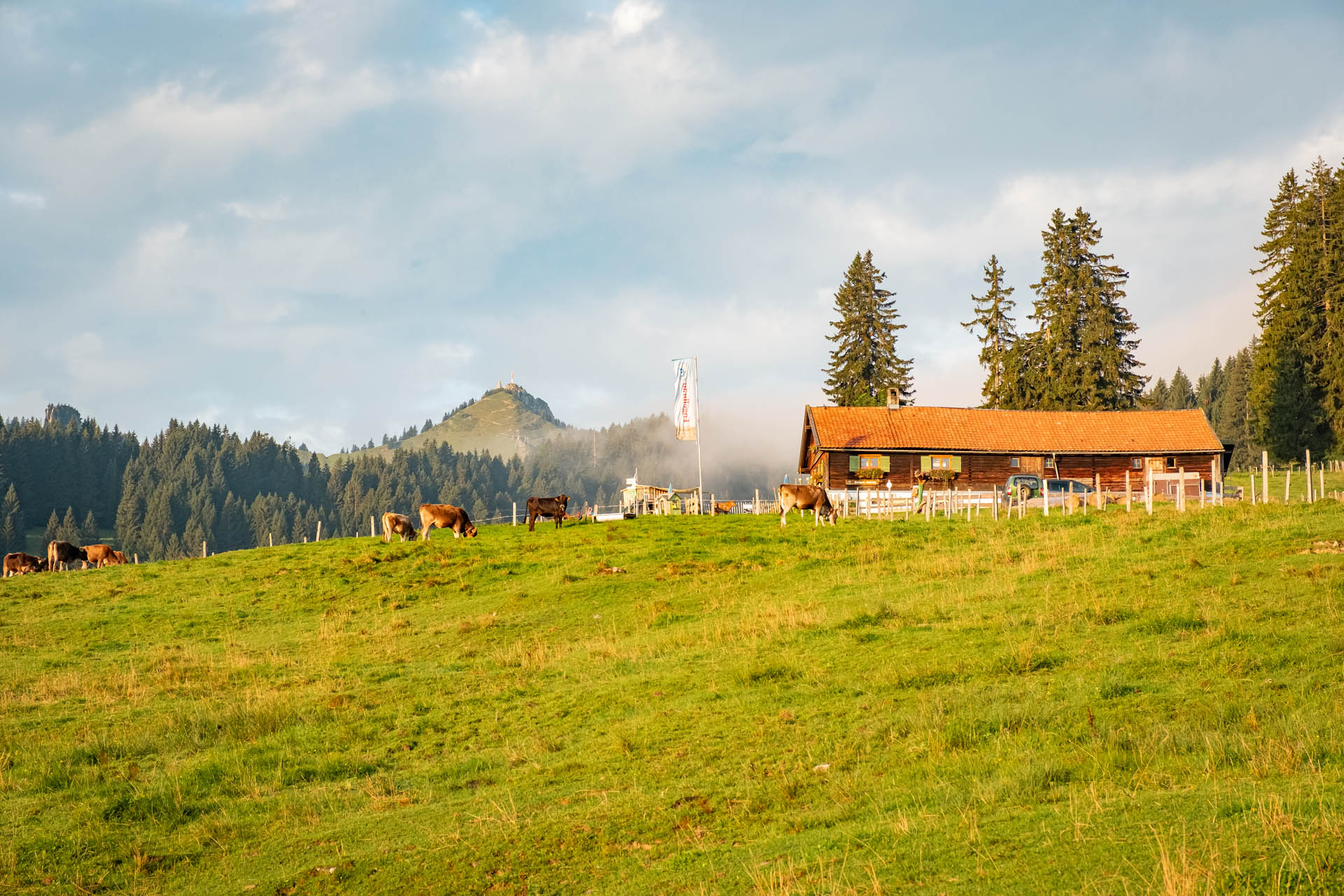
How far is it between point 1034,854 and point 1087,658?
276 inches

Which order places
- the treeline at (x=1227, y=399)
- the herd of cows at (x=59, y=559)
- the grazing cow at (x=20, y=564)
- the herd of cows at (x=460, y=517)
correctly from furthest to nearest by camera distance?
the treeline at (x=1227, y=399) → the herd of cows at (x=59, y=559) → the grazing cow at (x=20, y=564) → the herd of cows at (x=460, y=517)

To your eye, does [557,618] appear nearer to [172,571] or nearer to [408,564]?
[408,564]

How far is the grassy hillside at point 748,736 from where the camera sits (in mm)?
7203

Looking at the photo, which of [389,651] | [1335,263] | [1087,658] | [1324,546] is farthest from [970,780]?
[1335,263]

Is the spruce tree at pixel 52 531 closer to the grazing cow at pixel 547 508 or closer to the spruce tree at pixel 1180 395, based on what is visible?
the grazing cow at pixel 547 508

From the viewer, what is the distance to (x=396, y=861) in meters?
8.38

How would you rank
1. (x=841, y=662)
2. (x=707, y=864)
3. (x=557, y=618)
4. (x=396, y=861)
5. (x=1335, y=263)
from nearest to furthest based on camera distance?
(x=707, y=864)
(x=396, y=861)
(x=841, y=662)
(x=557, y=618)
(x=1335, y=263)

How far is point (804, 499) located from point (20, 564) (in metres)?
38.3

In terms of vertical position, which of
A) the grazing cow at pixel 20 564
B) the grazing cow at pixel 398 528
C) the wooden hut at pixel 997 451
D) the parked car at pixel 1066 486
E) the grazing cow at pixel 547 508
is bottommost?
the grazing cow at pixel 20 564

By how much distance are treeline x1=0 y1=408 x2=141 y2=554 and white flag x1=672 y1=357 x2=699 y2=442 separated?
130441mm

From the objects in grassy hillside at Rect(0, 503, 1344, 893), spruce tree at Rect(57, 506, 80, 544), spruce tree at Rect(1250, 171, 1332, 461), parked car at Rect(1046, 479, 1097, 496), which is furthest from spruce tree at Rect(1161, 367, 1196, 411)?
spruce tree at Rect(57, 506, 80, 544)

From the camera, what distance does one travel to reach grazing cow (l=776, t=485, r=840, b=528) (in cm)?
3838

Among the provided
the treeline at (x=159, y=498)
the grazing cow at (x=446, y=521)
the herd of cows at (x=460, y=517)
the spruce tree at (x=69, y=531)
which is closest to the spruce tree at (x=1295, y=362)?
the herd of cows at (x=460, y=517)

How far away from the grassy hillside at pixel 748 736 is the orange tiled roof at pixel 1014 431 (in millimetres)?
30368
